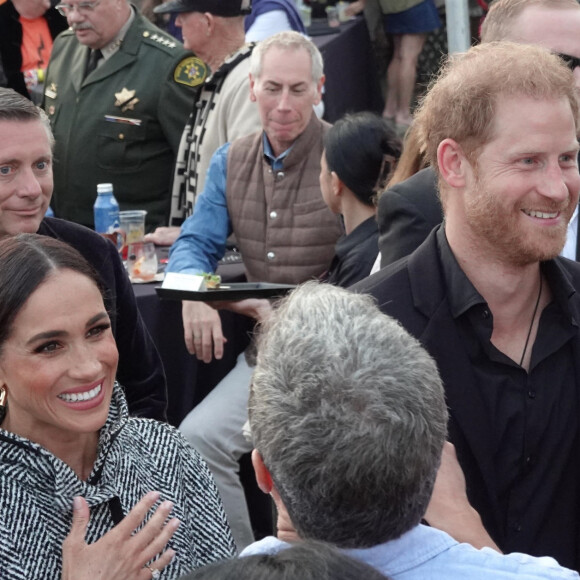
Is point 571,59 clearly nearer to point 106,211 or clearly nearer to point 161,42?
point 106,211

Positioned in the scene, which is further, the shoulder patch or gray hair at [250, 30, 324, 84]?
the shoulder patch

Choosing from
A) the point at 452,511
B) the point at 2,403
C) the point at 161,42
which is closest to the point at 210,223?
the point at 161,42

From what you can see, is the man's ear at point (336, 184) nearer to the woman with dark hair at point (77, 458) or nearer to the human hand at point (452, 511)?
the woman with dark hair at point (77, 458)

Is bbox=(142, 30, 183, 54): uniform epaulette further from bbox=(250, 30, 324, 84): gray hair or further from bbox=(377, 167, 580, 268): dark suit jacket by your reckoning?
bbox=(377, 167, 580, 268): dark suit jacket

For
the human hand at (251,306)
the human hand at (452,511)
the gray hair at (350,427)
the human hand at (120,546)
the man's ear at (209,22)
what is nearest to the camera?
the gray hair at (350,427)

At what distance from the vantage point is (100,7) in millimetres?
4930

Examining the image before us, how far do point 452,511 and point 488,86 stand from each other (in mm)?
820

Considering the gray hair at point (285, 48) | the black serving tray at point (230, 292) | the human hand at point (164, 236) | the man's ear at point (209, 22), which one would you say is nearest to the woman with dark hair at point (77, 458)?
the black serving tray at point (230, 292)

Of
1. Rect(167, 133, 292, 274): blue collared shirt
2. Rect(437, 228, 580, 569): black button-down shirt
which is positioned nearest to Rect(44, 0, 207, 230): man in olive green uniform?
Rect(167, 133, 292, 274): blue collared shirt

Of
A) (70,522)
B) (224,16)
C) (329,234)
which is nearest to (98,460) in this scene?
(70,522)

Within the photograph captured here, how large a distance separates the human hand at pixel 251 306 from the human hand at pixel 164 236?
2.95 ft

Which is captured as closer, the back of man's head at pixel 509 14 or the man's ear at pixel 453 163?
the man's ear at pixel 453 163

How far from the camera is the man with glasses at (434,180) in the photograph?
2.46 metres

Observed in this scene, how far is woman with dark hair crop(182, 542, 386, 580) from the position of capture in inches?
41.7
